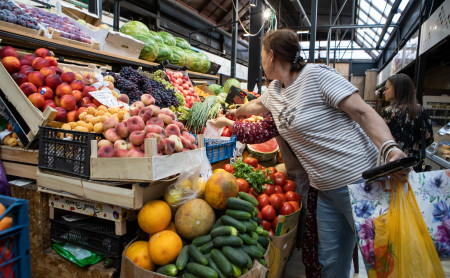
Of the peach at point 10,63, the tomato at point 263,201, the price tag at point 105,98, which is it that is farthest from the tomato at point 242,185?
the peach at point 10,63

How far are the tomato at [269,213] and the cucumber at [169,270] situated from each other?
99cm

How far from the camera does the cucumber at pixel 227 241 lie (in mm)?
1322

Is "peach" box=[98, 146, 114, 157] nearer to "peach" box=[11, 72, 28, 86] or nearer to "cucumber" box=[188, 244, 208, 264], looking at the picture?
"cucumber" box=[188, 244, 208, 264]

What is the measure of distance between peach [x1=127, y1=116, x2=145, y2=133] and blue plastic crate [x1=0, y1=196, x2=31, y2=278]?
2.36 feet

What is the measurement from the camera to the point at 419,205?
130 centimetres

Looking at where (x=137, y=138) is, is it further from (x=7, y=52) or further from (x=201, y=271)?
(x=7, y=52)

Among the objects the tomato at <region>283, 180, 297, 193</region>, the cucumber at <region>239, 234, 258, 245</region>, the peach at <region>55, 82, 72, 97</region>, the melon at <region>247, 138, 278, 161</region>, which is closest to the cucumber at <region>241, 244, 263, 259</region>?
the cucumber at <region>239, 234, 258, 245</region>

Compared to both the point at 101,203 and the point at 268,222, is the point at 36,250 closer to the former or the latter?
the point at 101,203

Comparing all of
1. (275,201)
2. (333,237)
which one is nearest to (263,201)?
(275,201)

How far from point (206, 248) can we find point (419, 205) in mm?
1013

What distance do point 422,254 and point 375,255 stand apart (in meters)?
0.19

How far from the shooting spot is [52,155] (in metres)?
1.61

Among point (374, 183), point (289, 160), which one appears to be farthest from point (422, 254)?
point (289, 160)

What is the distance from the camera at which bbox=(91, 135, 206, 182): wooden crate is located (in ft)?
4.46
